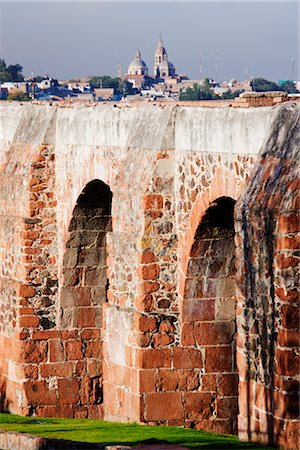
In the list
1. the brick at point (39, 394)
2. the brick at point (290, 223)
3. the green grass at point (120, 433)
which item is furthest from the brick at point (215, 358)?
the brick at point (290, 223)

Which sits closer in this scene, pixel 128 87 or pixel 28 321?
pixel 28 321

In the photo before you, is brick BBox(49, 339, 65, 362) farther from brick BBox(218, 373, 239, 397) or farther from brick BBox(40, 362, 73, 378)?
brick BBox(218, 373, 239, 397)

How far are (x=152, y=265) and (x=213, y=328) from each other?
2.88 ft

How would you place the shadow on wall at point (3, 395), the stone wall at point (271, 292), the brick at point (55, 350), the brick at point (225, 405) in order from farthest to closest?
the shadow on wall at point (3, 395) < the brick at point (55, 350) < the brick at point (225, 405) < the stone wall at point (271, 292)

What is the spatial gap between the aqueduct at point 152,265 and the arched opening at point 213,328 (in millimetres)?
14

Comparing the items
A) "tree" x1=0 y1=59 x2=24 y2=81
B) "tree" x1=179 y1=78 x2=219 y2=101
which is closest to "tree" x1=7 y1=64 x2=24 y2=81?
"tree" x1=0 y1=59 x2=24 y2=81

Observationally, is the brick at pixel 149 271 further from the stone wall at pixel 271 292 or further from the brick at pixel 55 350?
the brick at pixel 55 350

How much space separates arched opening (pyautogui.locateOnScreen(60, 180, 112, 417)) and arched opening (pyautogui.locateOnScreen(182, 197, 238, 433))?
301 centimetres

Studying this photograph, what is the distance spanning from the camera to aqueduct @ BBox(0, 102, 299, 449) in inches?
595

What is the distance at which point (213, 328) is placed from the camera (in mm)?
18703

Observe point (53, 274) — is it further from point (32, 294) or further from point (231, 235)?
point (231, 235)

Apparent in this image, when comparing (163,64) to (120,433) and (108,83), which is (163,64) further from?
(120,433)

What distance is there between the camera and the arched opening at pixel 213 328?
1838cm

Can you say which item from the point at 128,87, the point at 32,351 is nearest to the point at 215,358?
the point at 32,351
